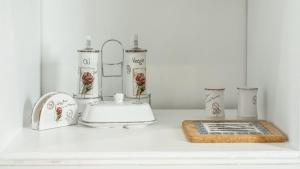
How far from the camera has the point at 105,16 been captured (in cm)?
184

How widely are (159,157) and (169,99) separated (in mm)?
739

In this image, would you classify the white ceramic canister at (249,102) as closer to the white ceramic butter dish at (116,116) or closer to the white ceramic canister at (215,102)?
the white ceramic canister at (215,102)

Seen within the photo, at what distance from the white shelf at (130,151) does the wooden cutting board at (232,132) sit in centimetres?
2

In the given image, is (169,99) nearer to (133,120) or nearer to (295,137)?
(133,120)

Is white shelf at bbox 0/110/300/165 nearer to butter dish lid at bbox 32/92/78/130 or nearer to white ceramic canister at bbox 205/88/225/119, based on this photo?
butter dish lid at bbox 32/92/78/130

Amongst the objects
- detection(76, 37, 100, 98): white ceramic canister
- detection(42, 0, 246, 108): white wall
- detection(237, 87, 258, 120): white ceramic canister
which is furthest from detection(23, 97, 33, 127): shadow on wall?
detection(237, 87, 258, 120): white ceramic canister

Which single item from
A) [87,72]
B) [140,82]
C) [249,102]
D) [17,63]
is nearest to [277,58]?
[249,102]

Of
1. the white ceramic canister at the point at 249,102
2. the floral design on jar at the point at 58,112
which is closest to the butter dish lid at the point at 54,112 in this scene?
the floral design on jar at the point at 58,112

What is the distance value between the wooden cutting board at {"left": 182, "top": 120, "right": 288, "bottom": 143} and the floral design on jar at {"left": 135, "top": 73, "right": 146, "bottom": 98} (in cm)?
23

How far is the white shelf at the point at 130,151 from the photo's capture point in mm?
1145

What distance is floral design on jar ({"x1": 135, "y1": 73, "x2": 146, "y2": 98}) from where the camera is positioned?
1646 millimetres

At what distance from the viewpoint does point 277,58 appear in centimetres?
140

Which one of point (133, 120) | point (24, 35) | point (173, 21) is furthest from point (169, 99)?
point (24, 35)

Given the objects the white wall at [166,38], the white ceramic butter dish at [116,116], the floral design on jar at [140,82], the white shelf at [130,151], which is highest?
the white wall at [166,38]
